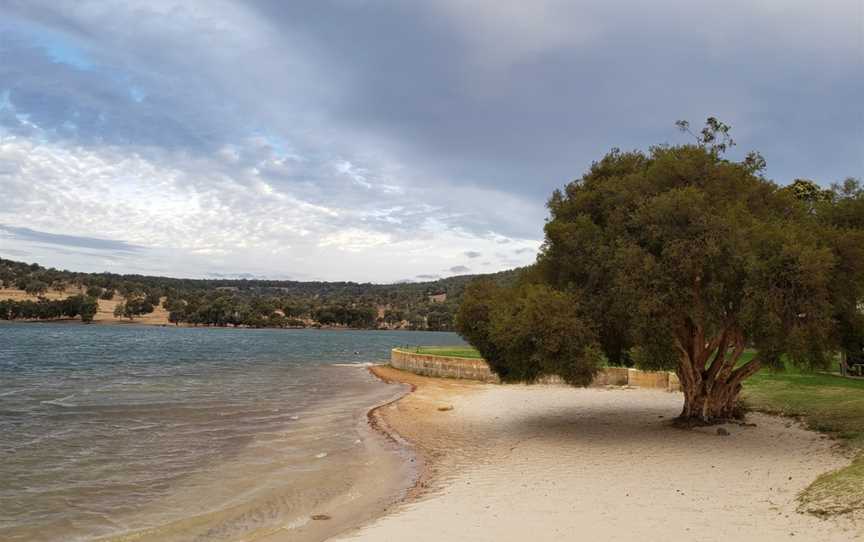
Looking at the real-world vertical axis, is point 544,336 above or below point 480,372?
above

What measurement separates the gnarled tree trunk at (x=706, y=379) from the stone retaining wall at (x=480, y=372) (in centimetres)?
448

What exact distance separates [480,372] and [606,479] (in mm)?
28060

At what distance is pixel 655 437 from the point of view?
59.3 feet

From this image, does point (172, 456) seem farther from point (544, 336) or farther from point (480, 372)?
point (480, 372)

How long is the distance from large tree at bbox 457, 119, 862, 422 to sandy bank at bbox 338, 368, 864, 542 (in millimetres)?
2369

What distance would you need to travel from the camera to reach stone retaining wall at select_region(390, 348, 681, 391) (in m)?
32.9

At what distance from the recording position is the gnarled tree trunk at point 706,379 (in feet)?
62.1

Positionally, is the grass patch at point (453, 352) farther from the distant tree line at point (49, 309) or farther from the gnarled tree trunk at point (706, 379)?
the distant tree line at point (49, 309)

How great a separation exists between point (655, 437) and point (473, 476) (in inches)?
273

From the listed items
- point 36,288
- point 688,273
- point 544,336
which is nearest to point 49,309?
point 36,288

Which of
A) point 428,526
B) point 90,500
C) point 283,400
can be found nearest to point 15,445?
point 90,500

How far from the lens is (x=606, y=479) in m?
13.1

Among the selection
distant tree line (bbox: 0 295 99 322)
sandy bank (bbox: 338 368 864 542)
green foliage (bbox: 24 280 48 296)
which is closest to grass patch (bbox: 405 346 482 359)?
sandy bank (bbox: 338 368 864 542)

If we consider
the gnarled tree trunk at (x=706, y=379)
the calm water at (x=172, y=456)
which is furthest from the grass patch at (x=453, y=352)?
the gnarled tree trunk at (x=706, y=379)
